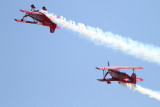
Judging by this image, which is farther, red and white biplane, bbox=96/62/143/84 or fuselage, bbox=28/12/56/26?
fuselage, bbox=28/12/56/26

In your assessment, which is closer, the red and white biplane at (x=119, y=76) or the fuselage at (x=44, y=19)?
the red and white biplane at (x=119, y=76)

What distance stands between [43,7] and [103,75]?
16018mm

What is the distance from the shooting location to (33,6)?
281 ft

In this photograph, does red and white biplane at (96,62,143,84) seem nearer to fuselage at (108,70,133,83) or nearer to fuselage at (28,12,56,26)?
fuselage at (108,70,133,83)

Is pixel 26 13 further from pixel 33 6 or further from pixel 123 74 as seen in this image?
pixel 123 74

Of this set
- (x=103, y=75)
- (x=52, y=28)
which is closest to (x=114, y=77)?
(x=103, y=75)

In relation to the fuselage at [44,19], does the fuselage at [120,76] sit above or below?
below

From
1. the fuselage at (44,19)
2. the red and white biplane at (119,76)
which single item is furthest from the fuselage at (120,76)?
the fuselage at (44,19)

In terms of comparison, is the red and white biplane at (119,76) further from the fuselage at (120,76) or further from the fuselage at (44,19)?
the fuselage at (44,19)

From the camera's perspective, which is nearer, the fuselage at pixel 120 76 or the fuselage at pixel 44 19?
the fuselage at pixel 120 76

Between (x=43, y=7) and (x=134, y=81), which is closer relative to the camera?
(x=134, y=81)

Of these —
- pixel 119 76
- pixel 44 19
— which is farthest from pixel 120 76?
pixel 44 19

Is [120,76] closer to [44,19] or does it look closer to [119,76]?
[119,76]

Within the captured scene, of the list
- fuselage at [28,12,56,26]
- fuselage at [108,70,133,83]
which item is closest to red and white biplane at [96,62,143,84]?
fuselage at [108,70,133,83]
